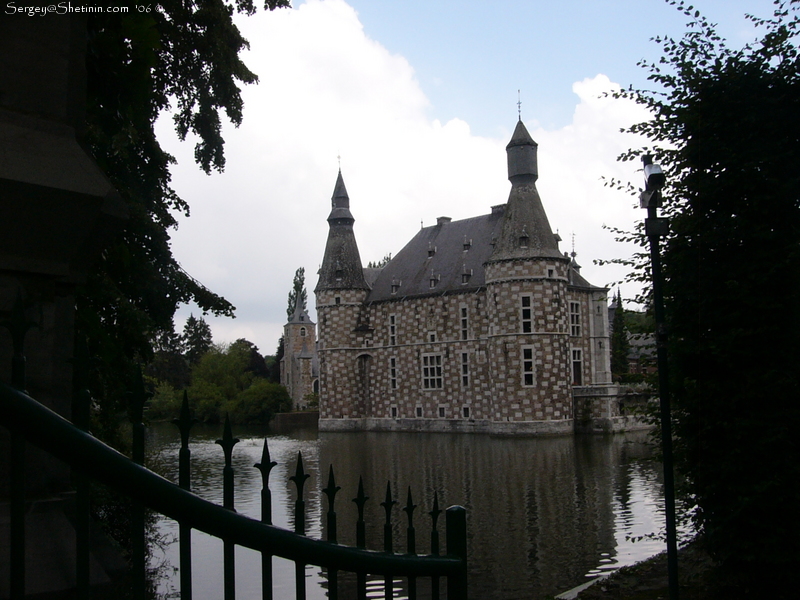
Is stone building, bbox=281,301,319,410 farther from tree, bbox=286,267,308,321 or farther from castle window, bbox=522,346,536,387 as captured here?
castle window, bbox=522,346,536,387

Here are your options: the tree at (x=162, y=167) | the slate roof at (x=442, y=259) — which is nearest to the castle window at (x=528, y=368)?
the slate roof at (x=442, y=259)

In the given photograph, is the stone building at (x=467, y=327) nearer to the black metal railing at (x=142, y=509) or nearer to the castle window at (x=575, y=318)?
the castle window at (x=575, y=318)

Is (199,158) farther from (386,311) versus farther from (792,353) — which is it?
(386,311)

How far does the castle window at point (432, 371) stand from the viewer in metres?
46.3

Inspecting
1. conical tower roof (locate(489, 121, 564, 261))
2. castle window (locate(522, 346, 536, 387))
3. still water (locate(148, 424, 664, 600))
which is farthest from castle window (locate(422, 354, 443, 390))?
still water (locate(148, 424, 664, 600))

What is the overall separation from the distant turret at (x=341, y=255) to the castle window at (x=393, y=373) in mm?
5080

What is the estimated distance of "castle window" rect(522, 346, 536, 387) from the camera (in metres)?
39.7

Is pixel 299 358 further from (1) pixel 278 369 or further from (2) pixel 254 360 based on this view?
(1) pixel 278 369

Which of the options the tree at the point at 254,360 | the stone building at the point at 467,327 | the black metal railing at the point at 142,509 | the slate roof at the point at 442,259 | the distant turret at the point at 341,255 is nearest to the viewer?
the black metal railing at the point at 142,509

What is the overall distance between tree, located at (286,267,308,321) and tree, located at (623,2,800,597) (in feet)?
230

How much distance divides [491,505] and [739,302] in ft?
33.5

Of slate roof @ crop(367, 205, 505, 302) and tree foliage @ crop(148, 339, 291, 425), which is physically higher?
slate roof @ crop(367, 205, 505, 302)

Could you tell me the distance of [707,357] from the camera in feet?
26.6

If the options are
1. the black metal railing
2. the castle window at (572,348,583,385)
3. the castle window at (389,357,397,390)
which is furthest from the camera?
the castle window at (389,357,397,390)
